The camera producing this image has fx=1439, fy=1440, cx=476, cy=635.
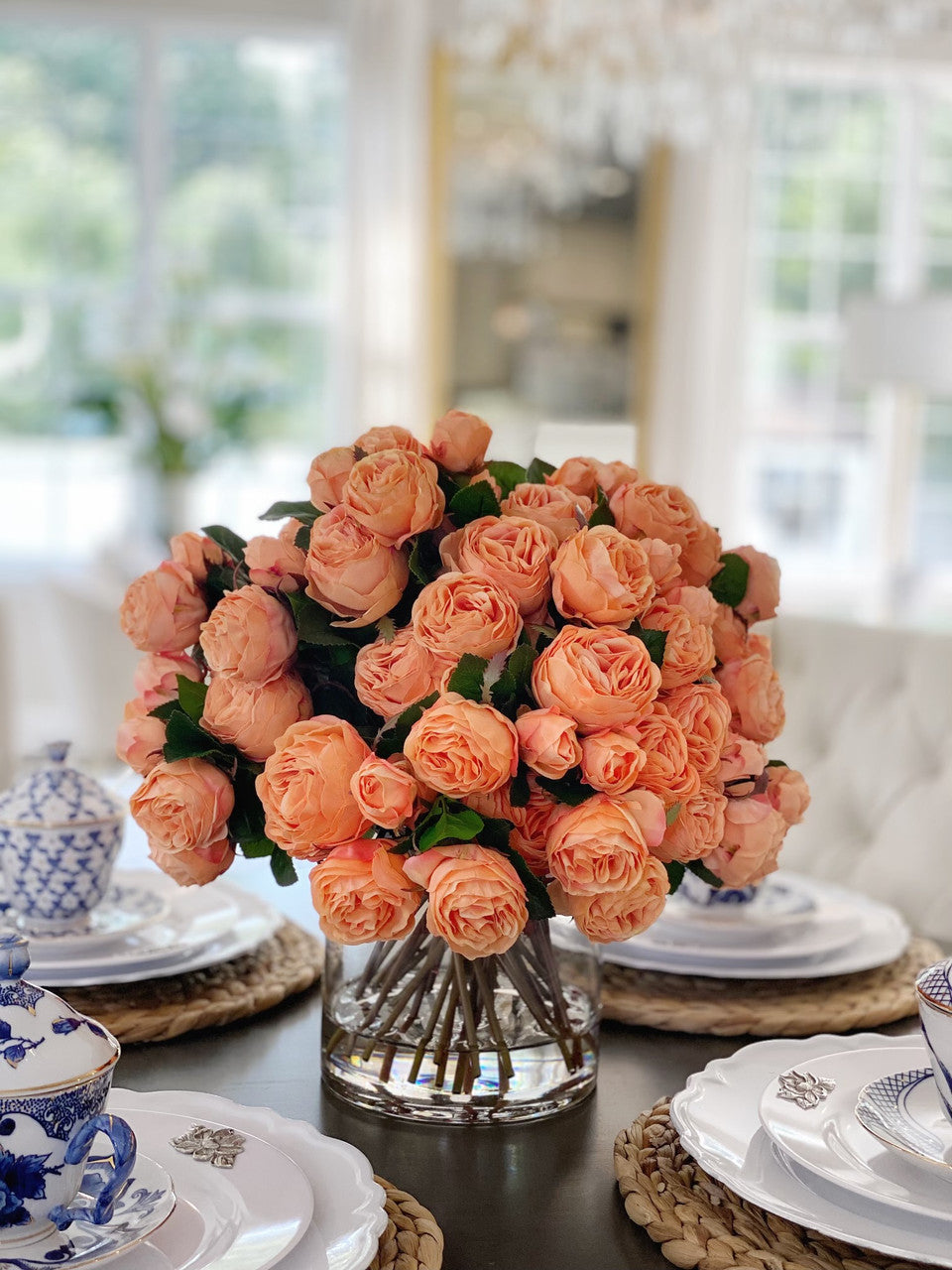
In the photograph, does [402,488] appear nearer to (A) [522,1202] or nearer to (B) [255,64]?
(A) [522,1202]

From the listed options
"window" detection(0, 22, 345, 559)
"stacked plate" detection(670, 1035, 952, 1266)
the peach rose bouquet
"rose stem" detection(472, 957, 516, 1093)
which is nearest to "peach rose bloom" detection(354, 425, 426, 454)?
the peach rose bouquet

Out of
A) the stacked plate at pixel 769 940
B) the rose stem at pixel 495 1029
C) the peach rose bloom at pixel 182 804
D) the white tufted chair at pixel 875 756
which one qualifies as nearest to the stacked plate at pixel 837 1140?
the rose stem at pixel 495 1029

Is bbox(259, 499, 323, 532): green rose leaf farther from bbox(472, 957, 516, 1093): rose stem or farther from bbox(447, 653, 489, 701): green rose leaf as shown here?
bbox(472, 957, 516, 1093): rose stem

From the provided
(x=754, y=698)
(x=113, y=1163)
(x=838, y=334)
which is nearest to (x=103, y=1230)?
(x=113, y=1163)

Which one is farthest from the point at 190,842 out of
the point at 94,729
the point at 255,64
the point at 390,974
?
the point at 255,64

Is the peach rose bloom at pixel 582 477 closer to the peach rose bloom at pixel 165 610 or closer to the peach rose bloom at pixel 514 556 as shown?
the peach rose bloom at pixel 514 556

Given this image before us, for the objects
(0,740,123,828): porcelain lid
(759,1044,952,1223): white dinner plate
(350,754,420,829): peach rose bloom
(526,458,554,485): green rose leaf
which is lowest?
(759,1044,952,1223): white dinner plate

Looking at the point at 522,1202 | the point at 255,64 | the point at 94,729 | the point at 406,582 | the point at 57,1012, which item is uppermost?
the point at 255,64

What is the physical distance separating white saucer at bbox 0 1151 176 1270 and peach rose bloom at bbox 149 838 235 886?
0.60 ft

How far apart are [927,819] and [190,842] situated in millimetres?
1178

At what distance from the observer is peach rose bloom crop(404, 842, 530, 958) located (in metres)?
0.73

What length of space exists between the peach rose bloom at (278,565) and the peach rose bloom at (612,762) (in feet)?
0.68

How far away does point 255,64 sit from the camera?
18.0 ft

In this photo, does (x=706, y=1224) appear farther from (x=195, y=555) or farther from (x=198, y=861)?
(x=195, y=555)
